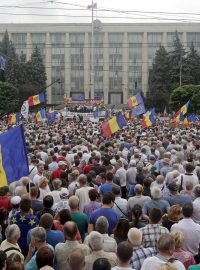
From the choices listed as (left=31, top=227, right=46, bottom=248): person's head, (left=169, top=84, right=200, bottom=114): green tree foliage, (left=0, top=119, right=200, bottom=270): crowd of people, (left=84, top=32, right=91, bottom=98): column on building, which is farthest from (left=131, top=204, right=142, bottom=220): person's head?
(left=84, top=32, right=91, bottom=98): column on building

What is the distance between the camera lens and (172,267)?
16.7 feet

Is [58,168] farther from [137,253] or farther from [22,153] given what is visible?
[137,253]

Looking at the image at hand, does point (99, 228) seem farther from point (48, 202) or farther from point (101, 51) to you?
point (101, 51)

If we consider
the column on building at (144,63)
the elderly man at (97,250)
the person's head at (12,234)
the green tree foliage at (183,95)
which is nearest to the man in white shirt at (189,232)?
the elderly man at (97,250)

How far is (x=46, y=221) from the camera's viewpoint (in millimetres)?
6727

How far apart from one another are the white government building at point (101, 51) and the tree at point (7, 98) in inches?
1166

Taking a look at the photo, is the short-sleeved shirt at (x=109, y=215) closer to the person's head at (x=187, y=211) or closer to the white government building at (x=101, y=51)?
the person's head at (x=187, y=211)

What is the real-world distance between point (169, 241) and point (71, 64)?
297ft

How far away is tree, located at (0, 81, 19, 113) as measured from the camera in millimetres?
61281

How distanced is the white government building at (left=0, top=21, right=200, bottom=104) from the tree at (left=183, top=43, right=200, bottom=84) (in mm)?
18862

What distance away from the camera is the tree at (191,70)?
234ft

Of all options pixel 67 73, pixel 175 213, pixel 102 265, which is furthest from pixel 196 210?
pixel 67 73

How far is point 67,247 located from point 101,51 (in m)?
88.7

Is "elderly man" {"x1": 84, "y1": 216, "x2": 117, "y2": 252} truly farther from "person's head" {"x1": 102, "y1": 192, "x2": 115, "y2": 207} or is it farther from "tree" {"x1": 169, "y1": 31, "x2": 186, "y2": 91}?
"tree" {"x1": 169, "y1": 31, "x2": 186, "y2": 91}
